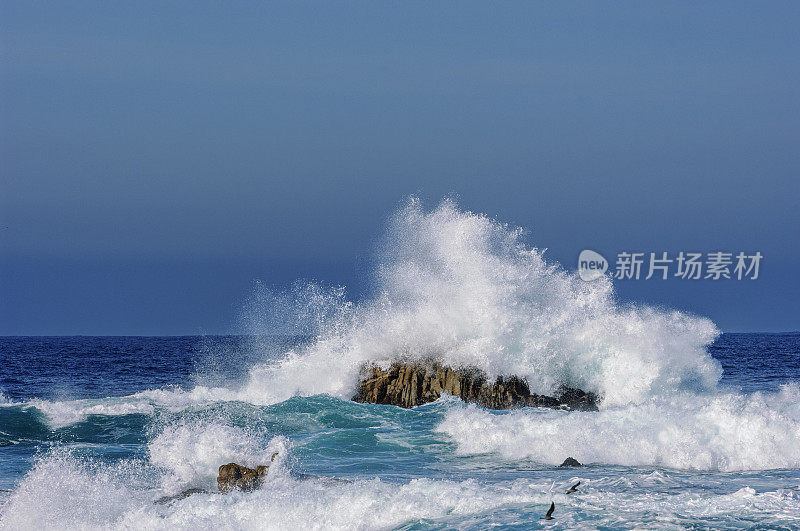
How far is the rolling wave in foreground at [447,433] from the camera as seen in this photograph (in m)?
8.86

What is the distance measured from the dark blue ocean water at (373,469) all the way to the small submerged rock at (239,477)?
0.93 ft

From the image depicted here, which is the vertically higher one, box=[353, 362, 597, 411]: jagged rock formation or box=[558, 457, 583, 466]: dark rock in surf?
box=[353, 362, 597, 411]: jagged rock formation

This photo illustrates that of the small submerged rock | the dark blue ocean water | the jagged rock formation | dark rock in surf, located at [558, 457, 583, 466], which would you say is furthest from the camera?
the jagged rock formation

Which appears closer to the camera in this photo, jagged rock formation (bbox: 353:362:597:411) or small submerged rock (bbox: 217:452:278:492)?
small submerged rock (bbox: 217:452:278:492)

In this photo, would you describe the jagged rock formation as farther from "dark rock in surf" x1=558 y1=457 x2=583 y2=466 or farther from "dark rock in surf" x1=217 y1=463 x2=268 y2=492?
"dark rock in surf" x1=217 y1=463 x2=268 y2=492

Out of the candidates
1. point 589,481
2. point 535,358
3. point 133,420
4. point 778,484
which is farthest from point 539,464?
point 133,420

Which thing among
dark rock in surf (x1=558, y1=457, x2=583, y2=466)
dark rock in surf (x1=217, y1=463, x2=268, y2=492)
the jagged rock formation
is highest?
the jagged rock formation

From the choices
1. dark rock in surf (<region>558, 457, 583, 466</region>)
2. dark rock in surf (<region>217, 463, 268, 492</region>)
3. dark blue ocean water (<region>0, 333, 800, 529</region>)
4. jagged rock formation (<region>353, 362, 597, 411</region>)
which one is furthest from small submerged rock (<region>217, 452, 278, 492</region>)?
jagged rock formation (<region>353, 362, 597, 411</region>)

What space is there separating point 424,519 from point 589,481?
8.39 ft

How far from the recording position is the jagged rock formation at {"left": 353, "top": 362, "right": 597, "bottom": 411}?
693 inches

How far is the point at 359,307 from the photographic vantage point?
816 inches

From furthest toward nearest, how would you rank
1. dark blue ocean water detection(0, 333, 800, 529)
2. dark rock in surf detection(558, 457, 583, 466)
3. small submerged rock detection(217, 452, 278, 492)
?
dark rock in surf detection(558, 457, 583, 466) → small submerged rock detection(217, 452, 278, 492) → dark blue ocean water detection(0, 333, 800, 529)

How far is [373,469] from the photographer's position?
451 inches

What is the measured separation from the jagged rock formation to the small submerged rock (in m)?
7.97
